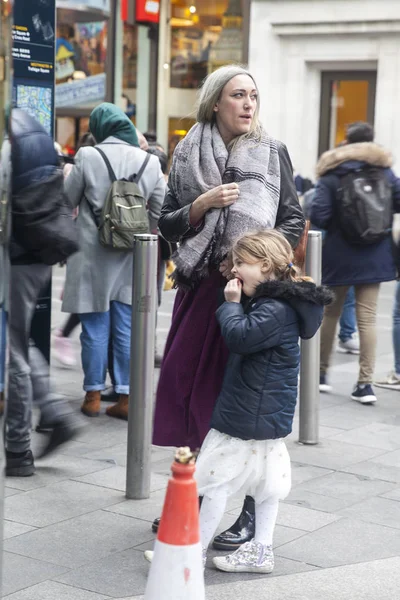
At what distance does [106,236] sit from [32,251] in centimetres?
178

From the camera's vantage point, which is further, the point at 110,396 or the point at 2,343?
the point at 110,396

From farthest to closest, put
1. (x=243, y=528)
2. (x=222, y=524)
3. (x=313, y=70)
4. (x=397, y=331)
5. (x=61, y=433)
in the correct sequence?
1. (x=313, y=70)
2. (x=397, y=331)
3. (x=61, y=433)
4. (x=222, y=524)
5. (x=243, y=528)

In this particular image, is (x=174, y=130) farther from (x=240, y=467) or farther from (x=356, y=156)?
(x=240, y=467)

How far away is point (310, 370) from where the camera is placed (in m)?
6.01

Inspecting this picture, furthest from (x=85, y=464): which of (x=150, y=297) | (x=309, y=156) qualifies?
(x=309, y=156)

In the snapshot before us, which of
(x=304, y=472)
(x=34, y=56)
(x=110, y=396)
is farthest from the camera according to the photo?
(x=110, y=396)

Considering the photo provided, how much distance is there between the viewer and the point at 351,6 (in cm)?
1858

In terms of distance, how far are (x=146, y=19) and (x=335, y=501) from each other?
17029 mm

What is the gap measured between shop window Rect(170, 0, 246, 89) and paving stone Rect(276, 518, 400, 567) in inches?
640

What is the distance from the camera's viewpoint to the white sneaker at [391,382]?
7.92m

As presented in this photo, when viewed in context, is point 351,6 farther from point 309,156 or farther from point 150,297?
point 150,297

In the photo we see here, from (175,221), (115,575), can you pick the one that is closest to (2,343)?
(115,575)

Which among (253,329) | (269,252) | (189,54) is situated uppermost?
(189,54)

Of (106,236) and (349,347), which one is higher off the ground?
(106,236)
